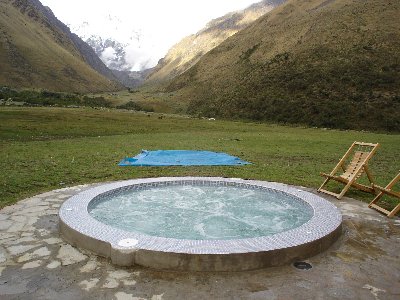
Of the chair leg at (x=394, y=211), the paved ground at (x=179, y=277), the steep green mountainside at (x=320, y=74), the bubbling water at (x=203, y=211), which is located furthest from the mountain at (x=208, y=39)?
the paved ground at (x=179, y=277)

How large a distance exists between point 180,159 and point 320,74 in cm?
4152

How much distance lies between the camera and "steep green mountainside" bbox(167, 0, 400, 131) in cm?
4359

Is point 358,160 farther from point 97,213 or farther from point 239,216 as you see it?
point 97,213

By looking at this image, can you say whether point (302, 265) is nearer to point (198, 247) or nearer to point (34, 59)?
point (198, 247)

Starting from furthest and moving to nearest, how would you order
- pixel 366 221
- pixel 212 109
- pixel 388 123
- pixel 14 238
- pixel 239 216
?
pixel 212 109 → pixel 388 123 → pixel 239 216 → pixel 366 221 → pixel 14 238

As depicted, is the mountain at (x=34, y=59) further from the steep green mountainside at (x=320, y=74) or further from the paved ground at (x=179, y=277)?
the paved ground at (x=179, y=277)

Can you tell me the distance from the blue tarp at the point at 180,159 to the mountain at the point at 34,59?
71936 mm

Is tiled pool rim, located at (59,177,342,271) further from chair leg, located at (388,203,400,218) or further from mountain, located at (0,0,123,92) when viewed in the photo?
mountain, located at (0,0,123,92)

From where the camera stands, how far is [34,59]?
295ft

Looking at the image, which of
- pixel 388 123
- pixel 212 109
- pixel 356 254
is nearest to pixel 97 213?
pixel 356 254

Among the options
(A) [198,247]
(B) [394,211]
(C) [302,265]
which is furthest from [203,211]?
(B) [394,211]

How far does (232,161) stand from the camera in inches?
510

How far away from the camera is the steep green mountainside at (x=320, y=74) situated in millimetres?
43594

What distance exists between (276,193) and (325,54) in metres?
49.6
